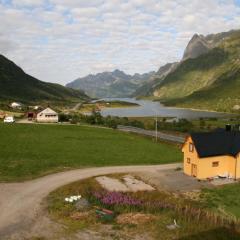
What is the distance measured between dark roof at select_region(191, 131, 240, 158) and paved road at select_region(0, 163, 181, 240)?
7.50 m

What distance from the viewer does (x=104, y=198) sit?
145 feet

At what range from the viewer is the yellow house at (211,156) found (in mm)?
61406

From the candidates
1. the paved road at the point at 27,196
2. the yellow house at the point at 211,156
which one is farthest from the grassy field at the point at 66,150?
the yellow house at the point at 211,156

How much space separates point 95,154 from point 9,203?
32.2 meters

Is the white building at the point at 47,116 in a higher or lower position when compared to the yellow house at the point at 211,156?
higher

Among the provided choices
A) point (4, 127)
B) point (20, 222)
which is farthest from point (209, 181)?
point (4, 127)

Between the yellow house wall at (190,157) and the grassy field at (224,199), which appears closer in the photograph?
the grassy field at (224,199)

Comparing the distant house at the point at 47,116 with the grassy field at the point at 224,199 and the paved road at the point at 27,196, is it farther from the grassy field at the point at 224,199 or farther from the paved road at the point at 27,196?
the grassy field at the point at 224,199

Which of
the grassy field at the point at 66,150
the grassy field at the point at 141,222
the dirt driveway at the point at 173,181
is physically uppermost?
the grassy field at the point at 66,150

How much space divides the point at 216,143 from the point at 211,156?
3161 mm

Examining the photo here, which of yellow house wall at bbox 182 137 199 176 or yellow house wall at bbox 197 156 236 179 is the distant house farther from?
yellow house wall at bbox 197 156 236 179

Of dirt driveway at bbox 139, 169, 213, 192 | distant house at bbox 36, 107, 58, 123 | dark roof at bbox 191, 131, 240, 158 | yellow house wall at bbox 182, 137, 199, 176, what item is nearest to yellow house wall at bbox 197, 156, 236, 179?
dark roof at bbox 191, 131, 240, 158

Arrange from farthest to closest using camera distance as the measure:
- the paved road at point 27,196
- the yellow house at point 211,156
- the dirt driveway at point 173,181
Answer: the yellow house at point 211,156, the dirt driveway at point 173,181, the paved road at point 27,196

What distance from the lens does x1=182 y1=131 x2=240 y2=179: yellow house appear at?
201 feet
